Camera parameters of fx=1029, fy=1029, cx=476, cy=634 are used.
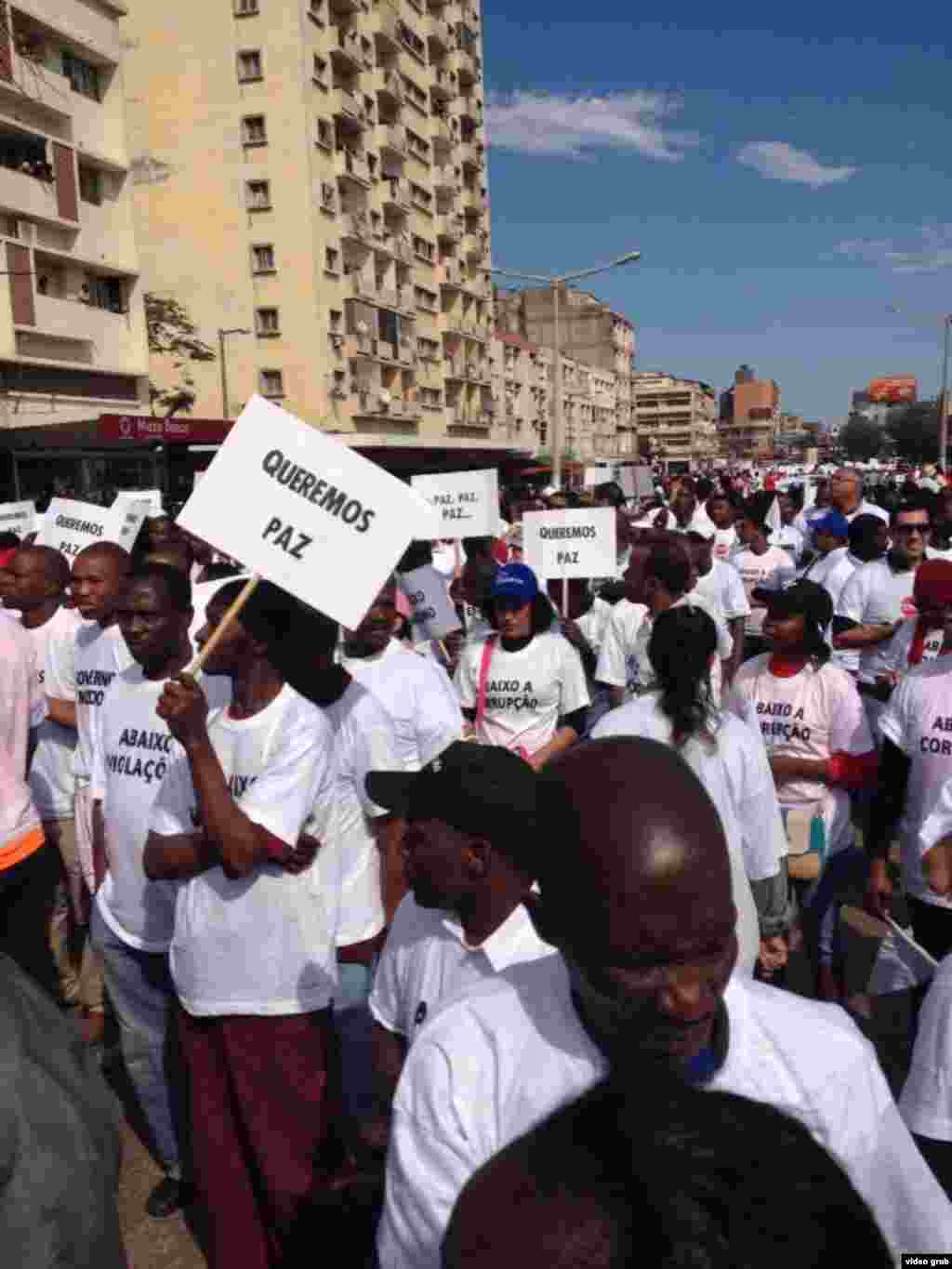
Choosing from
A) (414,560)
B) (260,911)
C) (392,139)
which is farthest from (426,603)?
(392,139)

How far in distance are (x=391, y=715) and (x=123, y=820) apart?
3.30 ft

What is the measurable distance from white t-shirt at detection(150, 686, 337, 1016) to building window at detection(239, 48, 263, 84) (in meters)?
42.4

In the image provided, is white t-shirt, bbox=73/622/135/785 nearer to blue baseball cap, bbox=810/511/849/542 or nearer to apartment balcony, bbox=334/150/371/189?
blue baseball cap, bbox=810/511/849/542

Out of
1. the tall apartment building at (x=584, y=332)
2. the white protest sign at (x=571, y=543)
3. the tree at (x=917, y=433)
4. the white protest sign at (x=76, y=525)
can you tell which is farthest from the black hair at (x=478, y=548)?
the tall apartment building at (x=584, y=332)

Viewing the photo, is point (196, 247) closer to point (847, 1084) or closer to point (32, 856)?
point (32, 856)

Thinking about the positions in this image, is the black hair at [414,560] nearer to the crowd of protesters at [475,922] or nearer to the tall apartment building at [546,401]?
the crowd of protesters at [475,922]

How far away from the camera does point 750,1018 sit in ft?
4.02

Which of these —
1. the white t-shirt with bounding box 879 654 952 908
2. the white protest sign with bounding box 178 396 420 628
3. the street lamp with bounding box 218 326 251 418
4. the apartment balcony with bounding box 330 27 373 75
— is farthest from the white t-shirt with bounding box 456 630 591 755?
the apartment balcony with bounding box 330 27 373 75

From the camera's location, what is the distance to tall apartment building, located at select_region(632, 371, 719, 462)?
134 meters

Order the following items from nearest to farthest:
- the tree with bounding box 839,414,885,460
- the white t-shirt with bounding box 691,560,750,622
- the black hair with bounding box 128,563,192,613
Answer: the black hair with bounding box 128,563,192,613 → the white t-shirt with bounding box 691,560,750,622 → the tree with bounding box 839,414,885,460

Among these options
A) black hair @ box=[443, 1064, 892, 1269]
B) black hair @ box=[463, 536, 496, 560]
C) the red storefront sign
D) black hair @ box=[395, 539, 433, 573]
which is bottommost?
black hair @ box=[463, 536, 496, 560]

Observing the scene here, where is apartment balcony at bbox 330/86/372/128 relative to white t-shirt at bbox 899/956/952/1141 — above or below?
above

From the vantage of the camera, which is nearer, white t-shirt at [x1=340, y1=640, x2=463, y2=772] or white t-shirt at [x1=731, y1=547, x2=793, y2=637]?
white t-shirt at [x1=340, y1=640, x2=463, y2=772]

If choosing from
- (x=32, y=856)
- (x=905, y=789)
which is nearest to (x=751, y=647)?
(x=905, y=789)
